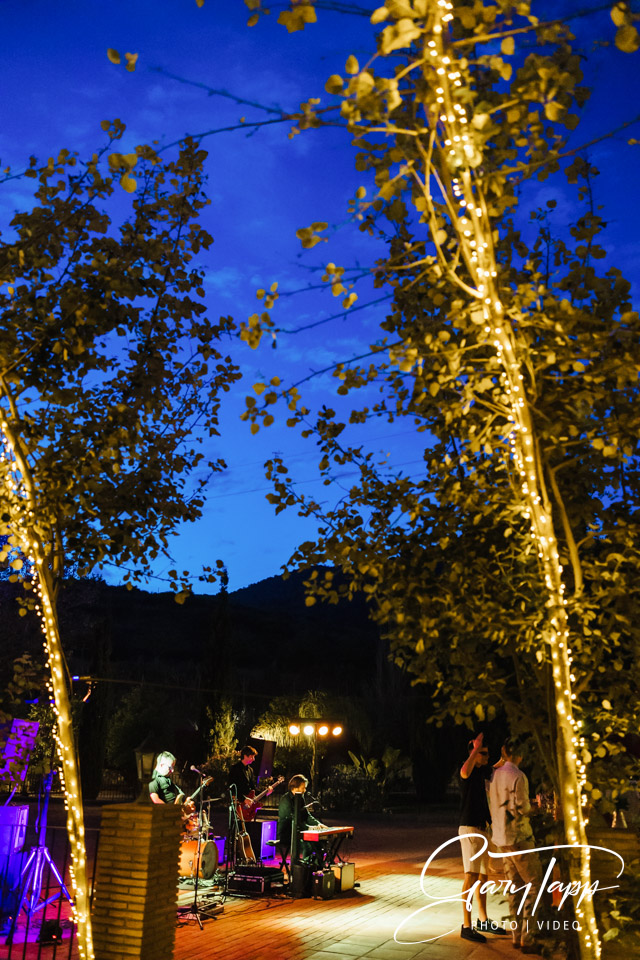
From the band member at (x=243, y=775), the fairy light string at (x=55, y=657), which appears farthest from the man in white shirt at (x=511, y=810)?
the band member at (x=243, y=775)

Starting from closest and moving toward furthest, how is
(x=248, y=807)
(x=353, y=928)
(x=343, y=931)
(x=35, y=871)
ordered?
1. (x=35, y=871)
2. (x=343, y=931)
3. (x=353, y=928)
4. (x=248, y=807)

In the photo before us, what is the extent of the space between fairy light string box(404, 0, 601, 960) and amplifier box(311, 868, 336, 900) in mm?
6227

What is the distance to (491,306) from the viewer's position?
2486 millimetres

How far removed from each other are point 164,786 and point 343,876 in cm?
255

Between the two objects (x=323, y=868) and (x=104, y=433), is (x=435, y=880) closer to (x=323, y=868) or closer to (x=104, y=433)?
(x=323, y=868)

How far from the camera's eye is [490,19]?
7.13 ft

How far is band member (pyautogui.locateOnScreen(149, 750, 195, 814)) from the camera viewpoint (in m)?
7.42

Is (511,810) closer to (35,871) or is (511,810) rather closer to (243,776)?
(35,871)

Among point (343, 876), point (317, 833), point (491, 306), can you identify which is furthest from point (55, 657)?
point (343, 876)

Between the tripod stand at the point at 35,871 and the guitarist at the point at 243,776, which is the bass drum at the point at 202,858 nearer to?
the guitarist at the point at 243,776

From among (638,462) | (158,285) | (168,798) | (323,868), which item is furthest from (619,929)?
(323,868)

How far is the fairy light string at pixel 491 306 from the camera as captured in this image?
7.22ft

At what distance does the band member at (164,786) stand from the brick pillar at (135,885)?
2.55m
